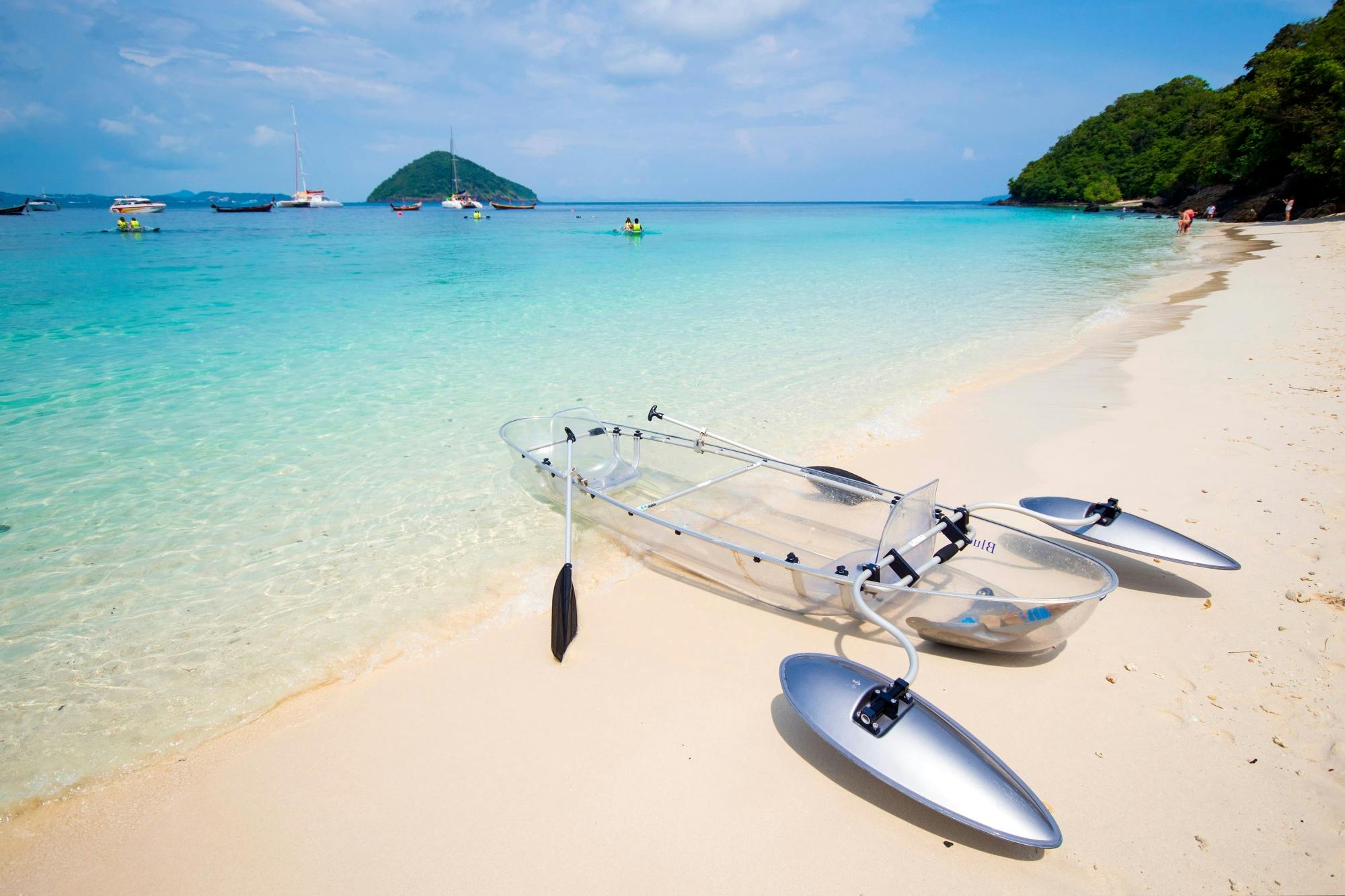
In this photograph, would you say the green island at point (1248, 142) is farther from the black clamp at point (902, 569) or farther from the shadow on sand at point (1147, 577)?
the black clamp at point (902, 569)

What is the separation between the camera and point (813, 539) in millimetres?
5348

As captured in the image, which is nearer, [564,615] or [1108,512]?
[564,615]

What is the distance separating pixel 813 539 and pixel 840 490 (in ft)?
1.79

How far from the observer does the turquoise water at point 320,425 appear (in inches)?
176

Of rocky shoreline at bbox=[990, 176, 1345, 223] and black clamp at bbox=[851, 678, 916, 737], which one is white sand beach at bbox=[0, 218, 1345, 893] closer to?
black clamp at bbox=[851, 678, 916, 737]

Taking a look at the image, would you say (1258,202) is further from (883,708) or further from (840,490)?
(883,708)

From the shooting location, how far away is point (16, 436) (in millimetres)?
8289

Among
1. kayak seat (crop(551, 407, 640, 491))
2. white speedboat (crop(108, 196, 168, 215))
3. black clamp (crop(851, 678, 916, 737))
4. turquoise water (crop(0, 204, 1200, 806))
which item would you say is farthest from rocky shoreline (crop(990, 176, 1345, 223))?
white speedboat (crop(108, 196, 168, 215))

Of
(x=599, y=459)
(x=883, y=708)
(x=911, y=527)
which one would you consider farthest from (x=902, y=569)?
(x=599, y=459)

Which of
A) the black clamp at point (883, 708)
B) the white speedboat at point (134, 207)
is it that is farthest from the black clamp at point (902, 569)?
the white speedboat at point (134, 207)

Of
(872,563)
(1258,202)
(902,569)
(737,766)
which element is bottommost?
A: (737,766)

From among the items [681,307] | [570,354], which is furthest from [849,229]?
[570,354]

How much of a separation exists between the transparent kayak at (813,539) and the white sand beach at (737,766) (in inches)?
12.7

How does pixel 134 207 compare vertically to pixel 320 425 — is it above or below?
above
